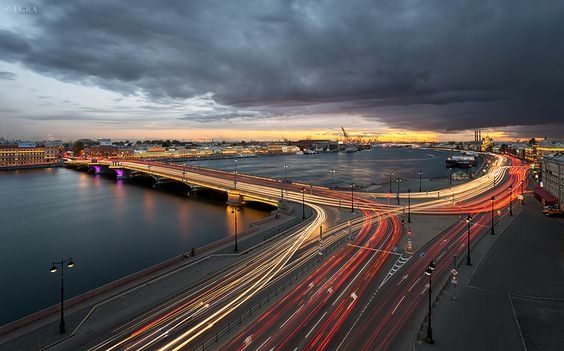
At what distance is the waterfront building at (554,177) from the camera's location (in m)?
41.6

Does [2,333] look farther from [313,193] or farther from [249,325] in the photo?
[313,193]

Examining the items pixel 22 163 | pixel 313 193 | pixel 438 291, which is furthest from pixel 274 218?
pixel 22 163

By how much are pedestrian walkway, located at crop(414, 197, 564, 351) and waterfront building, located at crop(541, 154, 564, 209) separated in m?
16.9

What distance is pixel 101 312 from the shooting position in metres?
18.3

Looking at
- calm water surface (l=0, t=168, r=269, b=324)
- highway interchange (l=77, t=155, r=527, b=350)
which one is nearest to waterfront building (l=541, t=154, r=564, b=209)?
highway interchange (l=77, t=155, r=527, b=350)

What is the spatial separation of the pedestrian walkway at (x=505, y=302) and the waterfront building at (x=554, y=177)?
1691 cm

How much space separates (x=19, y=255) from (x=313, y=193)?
39.1 m

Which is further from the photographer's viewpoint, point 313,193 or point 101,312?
point 313,193

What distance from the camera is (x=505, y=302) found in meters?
18.1

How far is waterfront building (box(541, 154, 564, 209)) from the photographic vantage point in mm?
41594

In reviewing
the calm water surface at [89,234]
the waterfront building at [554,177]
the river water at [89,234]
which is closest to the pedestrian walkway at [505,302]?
the waterfront building at [554,177]

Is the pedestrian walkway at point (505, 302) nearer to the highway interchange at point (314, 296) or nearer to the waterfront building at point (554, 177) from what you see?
the highway interchange at point (314, 296)

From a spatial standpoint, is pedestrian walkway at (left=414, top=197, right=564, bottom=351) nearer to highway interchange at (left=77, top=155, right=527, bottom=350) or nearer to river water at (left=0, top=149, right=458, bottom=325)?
highway interchange at (left=77, top=155, right=527, bottom=350)

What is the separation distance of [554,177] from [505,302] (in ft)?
125
